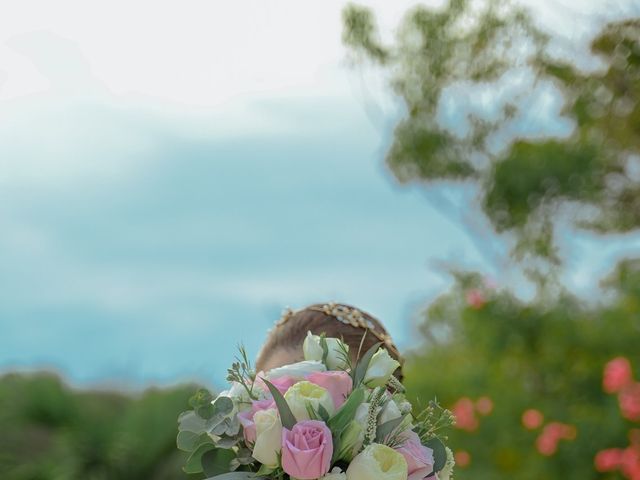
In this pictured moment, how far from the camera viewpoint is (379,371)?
2293 millimetres

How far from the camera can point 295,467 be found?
6.77 feet

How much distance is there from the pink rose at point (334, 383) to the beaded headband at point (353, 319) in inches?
26.4

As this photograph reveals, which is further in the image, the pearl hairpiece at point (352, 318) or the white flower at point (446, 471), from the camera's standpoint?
the pearl hairpiece at point (352, 318)

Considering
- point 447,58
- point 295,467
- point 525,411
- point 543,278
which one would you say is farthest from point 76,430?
point 447,58

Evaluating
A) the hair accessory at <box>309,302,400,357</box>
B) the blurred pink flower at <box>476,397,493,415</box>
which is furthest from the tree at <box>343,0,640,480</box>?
the hair accessory at <box>309,302,400,357</box>

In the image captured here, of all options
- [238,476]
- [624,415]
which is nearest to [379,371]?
[238,476]

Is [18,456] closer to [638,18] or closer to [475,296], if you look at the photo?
[475,296]

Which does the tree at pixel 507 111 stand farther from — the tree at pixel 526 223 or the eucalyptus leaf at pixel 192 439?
the eucalyptus leaf at pixel 192 439

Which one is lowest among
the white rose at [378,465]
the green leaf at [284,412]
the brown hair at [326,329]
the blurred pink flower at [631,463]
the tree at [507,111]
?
the white rose at [378,465]

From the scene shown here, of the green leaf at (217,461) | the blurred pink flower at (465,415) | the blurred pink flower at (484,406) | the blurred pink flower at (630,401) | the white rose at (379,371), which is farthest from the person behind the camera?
the blurred pink flower at (484,406)

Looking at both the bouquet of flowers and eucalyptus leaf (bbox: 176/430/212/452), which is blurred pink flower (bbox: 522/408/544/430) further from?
eucalyptus leaf (bbox: 176/430/212/452)

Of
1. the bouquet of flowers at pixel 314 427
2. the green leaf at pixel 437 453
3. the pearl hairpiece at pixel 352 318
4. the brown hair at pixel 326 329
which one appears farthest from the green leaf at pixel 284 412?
the pearl hairpiece at pixel 352 318

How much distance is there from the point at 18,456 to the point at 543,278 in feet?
20.9

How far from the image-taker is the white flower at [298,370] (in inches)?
88.8
